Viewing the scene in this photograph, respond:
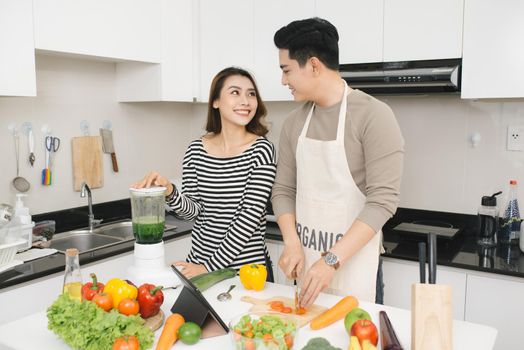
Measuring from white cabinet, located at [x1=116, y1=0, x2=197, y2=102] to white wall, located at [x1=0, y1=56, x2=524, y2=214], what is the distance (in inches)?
4.7

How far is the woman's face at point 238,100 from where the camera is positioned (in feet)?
6.12

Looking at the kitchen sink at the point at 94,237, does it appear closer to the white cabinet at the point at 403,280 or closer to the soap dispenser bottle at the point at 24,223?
the soap dispenser bottle at the point at 24,223

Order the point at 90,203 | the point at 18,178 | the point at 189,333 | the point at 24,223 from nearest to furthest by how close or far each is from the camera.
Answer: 1. the point at 189,333
2. the point at 24,223
3. the point at 18,178
4. the point at 90,203

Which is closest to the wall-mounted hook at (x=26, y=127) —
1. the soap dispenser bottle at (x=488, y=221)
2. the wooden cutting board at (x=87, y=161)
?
the wooden cutting board at (x=87, y=161)

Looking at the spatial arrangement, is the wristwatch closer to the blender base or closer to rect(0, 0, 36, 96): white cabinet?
the blender base

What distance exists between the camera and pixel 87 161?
2.78m

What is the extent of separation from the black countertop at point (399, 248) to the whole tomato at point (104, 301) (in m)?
0.82

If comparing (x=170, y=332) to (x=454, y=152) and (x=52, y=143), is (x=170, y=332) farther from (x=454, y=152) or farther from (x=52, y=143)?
(x=454, y=152)

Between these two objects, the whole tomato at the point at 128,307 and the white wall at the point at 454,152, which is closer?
the whole tomato at the point at 128,307

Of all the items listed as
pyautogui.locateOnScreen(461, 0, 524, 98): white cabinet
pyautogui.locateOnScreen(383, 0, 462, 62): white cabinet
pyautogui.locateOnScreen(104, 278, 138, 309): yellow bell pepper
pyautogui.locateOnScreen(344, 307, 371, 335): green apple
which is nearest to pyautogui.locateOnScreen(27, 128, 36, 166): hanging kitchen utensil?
pyautogui.locateOnScreen(104, 278, 138, 309): yellow bell pepper

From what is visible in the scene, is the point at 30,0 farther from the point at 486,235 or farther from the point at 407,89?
the point at 486,235

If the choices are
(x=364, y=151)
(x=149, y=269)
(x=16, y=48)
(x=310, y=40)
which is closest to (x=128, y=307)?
(x=149, y=269)

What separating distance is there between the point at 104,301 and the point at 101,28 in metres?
1.56

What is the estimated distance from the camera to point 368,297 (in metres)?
1.71
